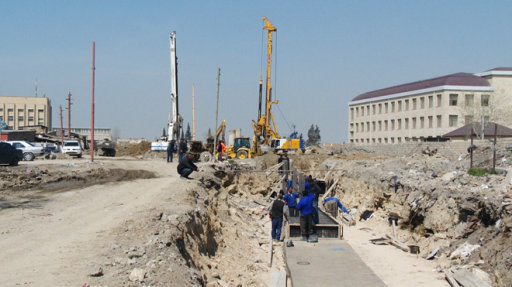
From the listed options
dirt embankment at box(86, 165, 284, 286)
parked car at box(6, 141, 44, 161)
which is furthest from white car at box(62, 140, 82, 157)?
dirt embankment at box(86, 165, 284, 286)

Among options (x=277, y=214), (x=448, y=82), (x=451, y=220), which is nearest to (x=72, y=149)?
(x=277, y=214)

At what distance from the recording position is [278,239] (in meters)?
16.7

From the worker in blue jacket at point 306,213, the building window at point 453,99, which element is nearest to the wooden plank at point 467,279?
the worker in blue jacket at point 306,213

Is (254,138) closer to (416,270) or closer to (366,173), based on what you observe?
(366,173)

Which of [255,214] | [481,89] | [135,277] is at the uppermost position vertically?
[481,89]

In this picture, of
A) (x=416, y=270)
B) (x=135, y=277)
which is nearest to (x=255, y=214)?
(x=416, y=270)

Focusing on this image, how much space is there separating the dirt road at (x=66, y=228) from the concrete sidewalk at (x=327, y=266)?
368 cm

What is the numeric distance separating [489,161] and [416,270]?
16141 millimetres

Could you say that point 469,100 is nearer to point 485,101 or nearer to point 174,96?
point 485,101

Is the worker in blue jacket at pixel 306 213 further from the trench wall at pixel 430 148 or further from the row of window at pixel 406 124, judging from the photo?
the row of window at pixel 406 124

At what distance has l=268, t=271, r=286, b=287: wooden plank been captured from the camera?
1144 cm

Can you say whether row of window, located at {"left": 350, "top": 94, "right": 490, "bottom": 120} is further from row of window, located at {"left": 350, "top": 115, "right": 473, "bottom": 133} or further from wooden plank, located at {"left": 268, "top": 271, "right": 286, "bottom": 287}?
wooden plank, located at {"left": 268, "top": 271, "right": 286, "bottom": 287}

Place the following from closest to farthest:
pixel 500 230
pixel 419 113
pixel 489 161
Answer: pixel 500 230
pixel 489 161
pixel 419 113

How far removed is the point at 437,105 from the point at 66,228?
60845mm
